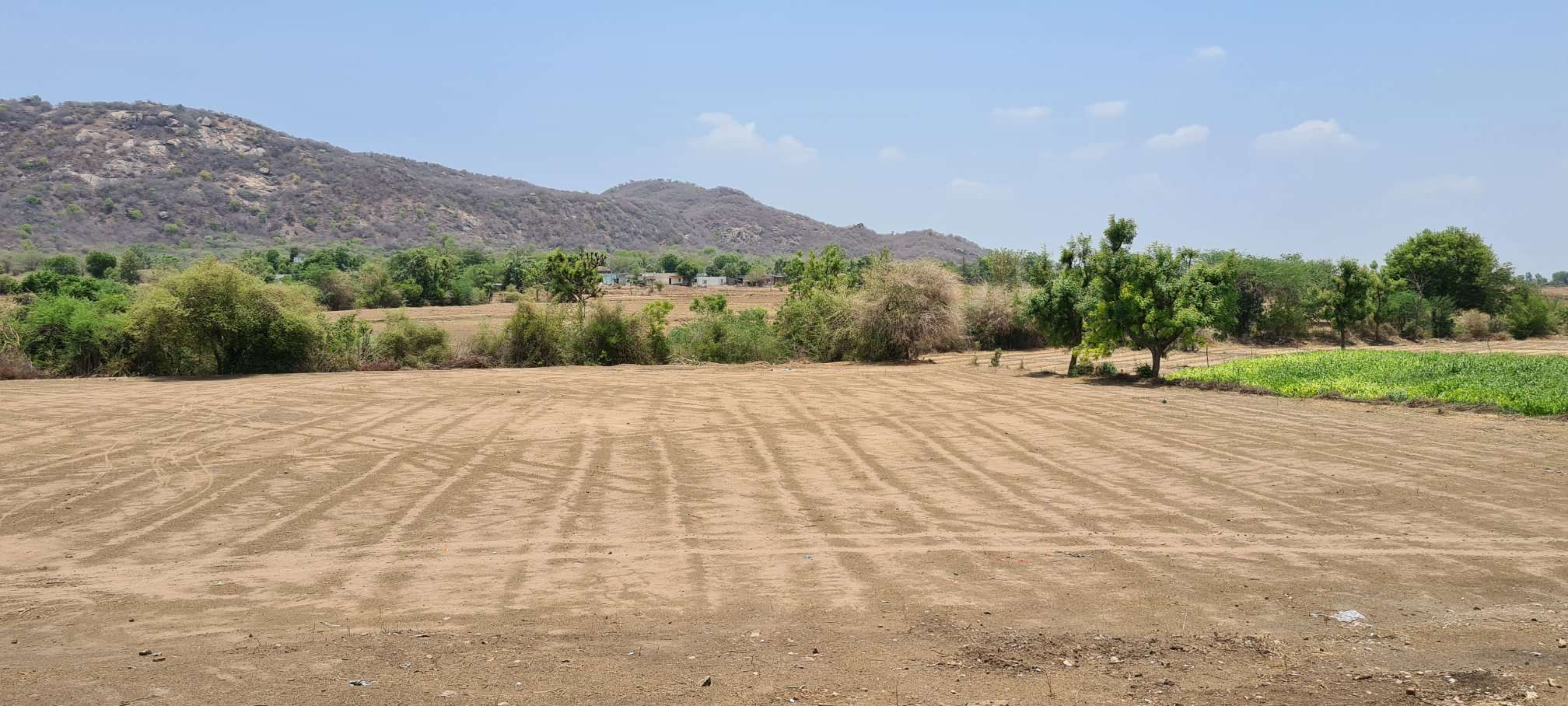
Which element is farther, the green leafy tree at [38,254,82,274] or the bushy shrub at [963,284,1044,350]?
the green leafy tree at [38,254,82,274]

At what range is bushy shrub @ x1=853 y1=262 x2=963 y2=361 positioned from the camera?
38.0 m

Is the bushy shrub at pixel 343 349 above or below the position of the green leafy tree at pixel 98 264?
below

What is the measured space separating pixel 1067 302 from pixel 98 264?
225 ft

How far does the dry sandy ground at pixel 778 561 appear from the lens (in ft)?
21.7

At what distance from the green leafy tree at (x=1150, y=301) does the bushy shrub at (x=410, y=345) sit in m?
21.8

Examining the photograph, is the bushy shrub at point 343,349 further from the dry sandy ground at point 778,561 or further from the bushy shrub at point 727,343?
the dry sandy ground at point 778,561

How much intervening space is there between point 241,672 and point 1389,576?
385 inches

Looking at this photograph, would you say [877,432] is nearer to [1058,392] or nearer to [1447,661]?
[1058,392]

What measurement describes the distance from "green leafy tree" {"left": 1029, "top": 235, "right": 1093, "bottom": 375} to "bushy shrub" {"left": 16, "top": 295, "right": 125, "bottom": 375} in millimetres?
28850

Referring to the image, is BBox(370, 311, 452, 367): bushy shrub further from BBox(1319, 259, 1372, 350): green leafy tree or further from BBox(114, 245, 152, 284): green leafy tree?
BBox(1319, 259, 1372, 350): green leafy tree

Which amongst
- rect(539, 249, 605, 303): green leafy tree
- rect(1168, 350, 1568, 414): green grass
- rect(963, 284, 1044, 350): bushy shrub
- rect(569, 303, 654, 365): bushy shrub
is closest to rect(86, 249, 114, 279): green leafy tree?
rect(539, 249, 605, 303): green leafy tree

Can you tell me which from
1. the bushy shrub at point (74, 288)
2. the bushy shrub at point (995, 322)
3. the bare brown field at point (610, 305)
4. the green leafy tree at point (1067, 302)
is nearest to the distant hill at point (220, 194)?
the bare brown field at point (610, 305)

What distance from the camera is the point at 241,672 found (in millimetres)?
6617

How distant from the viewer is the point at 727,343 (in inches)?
1495
